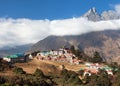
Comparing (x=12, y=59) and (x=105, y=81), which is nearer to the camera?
(x=105, y=81)

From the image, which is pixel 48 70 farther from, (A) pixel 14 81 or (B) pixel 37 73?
(A) pixel 14 81

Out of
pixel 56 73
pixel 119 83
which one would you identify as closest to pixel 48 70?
pixel 56 73

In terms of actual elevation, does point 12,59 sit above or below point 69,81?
above

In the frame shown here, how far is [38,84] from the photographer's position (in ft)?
381

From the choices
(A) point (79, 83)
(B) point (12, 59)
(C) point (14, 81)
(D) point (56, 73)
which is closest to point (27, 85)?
(C) point (14, 81)

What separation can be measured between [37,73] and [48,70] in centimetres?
3447

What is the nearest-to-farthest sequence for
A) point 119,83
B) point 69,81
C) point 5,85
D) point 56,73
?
point 5,85 → point 119,83 → point 69,81 → point 56,73

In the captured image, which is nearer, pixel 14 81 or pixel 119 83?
pixel 14 81

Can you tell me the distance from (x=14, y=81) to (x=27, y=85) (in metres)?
4.47

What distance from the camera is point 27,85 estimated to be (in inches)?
4318

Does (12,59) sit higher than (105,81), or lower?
higher

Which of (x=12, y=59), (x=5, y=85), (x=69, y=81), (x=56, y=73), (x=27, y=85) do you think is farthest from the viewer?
(x=12, y=59)

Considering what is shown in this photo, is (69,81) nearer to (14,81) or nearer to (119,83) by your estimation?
(119,83)

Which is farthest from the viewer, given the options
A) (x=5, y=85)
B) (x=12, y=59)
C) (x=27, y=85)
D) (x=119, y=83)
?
(x=12, y=59)
